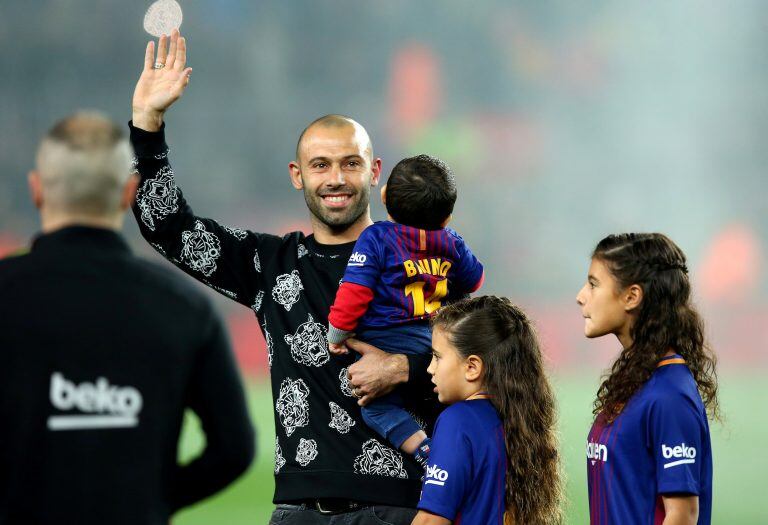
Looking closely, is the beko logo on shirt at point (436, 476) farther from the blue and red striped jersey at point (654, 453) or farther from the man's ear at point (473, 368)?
the blue and red striped jersey at point (654, 453)

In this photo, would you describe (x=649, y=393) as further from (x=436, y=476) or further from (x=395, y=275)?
(x=395, y=275)

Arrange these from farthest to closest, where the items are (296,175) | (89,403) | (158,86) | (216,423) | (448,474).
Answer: (296,175) < (158,86) < (448,474) < (216,423) < (89,403)

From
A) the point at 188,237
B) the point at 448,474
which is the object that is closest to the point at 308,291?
the point at 188,237

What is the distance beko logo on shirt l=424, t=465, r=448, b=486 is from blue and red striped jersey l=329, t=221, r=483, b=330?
0.49m

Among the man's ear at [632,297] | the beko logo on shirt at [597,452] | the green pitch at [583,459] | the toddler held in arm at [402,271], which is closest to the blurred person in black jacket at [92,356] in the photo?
the toddler held in arm at [402,271]

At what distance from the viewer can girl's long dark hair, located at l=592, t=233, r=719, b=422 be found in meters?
2.51

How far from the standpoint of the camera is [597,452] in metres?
2.49

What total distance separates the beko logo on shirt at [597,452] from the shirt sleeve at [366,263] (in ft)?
2.25

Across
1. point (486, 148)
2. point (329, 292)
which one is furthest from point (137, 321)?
point (486, 148)

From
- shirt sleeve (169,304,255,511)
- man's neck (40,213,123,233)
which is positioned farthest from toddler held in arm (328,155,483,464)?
man's neck (40,213,123,233)

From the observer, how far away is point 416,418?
9.09ft

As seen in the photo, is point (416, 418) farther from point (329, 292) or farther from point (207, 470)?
point (207, 470)

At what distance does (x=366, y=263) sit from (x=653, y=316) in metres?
0.73

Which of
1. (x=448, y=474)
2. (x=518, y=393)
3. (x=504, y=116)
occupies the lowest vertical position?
(x=448, y=474)
